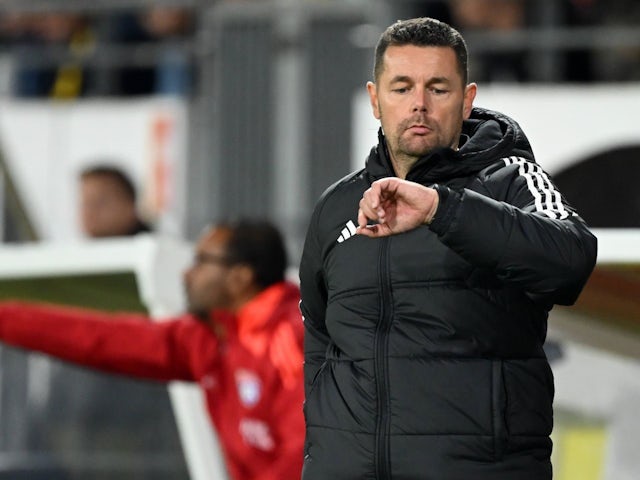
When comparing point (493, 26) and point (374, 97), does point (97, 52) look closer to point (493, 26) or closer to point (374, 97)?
point (493, 26)

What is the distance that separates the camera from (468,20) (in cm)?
1020

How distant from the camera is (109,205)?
952cm

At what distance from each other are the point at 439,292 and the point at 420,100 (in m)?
0.37

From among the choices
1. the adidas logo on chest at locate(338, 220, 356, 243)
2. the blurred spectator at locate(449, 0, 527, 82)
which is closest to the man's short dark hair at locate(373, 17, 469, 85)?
the adidas logo on chest at locate(338, 220, 356, 243)

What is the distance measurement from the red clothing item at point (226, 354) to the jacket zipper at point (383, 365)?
6.85 ft

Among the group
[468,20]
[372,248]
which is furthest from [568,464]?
[468,20]

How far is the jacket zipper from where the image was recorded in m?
3.18

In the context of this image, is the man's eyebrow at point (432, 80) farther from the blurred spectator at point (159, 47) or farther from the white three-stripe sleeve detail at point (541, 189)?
the blurred spectator at point (159, 47)

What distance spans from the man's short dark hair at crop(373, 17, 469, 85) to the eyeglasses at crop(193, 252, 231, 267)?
2.52 metres

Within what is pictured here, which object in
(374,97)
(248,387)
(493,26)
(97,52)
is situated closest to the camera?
(374,97)

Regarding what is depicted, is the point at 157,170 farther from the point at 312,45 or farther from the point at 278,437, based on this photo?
the point at 278,437

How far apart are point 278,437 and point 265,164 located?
18.8ft

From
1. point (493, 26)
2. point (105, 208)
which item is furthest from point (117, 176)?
point (493, 26)

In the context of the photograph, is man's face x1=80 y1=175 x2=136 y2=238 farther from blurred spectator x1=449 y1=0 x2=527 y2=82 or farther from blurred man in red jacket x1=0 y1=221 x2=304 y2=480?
blurred man in red jacket x1=0 y1=221 x2=304 y2=480
